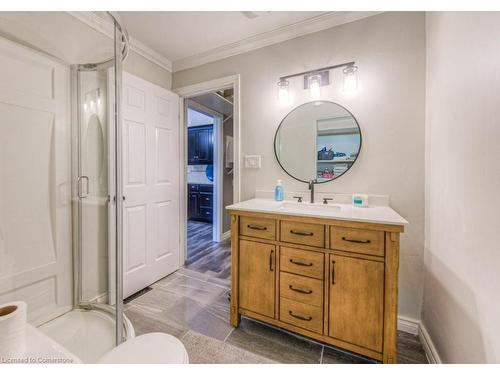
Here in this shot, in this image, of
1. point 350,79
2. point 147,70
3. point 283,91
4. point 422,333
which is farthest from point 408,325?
point 147,70

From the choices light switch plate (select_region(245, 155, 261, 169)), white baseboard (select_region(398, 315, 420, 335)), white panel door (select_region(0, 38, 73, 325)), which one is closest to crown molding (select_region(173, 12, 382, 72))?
light switch plate (select_region(245, 155, 261, 169))

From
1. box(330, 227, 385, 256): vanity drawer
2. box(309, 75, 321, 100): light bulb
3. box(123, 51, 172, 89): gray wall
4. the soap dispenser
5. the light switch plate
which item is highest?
box(123, 51, 172, 89): gray wall

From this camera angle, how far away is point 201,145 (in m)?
4.99

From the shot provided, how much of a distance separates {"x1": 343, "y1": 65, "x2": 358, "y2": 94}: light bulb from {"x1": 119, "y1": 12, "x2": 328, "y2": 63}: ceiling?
1.70 feet

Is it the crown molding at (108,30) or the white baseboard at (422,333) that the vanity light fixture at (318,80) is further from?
the white baseboard at (422,333)

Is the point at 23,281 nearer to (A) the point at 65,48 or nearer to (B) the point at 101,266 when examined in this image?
(B) the point at 101,266

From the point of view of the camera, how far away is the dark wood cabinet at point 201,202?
4.95 m

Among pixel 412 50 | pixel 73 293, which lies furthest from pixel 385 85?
pixel 73 293

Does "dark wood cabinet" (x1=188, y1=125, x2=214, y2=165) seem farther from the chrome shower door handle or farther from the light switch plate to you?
the chrome shower door handle

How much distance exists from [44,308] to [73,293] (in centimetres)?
17

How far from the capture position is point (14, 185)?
135cm

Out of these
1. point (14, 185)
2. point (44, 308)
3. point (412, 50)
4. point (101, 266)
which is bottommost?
point (44, 308)

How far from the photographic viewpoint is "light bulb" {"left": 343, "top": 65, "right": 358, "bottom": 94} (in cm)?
165
